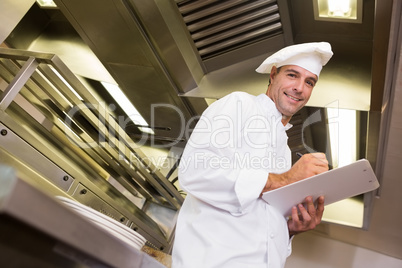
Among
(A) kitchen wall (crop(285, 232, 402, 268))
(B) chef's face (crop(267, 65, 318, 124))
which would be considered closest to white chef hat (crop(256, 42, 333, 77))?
(B) chef's face (crop(267, 65, 318, 124))

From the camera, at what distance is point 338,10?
204cm

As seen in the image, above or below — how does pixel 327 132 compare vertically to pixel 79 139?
above

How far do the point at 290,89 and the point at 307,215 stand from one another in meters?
0.44

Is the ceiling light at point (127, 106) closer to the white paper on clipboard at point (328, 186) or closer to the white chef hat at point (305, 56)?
the white chef hat at point (305, 56)

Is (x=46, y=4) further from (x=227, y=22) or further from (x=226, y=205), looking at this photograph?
(x=226, y=205)

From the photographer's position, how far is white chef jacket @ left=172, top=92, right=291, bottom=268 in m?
1.22

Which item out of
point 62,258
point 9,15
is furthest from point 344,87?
point 62,258

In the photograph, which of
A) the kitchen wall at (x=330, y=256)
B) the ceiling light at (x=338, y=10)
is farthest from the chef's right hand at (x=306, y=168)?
the kitchen wall at (x=330, y=256)

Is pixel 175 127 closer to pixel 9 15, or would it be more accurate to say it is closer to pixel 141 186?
pixel 141 186

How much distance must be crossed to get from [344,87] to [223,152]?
102 cm

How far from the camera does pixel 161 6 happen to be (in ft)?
6.60

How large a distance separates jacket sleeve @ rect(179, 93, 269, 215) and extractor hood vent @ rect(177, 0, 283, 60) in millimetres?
821

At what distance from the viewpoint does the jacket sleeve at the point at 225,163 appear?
1247mm

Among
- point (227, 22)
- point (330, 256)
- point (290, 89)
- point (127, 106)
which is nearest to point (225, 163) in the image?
point (290, 89)
